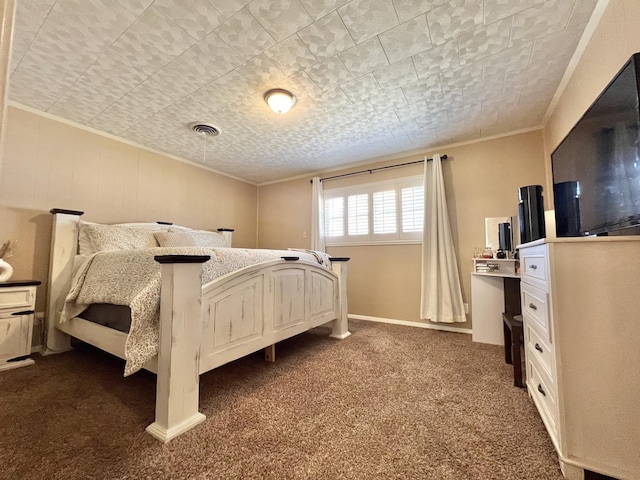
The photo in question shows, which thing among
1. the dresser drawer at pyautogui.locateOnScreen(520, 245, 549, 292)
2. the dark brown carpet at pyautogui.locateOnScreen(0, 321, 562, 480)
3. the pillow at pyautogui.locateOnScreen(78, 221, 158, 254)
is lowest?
the dark brown carpet at pyautogui.locateOnScreen(0, 321, 562, 480)

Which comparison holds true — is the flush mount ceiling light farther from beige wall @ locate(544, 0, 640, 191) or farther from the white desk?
the white desk

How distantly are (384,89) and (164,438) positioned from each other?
2.74 metres

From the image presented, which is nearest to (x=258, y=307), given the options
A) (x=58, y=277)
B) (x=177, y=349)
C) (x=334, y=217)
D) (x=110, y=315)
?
(x=177, y=349)

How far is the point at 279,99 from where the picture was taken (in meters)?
2.40

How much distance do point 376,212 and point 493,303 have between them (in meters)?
1.77

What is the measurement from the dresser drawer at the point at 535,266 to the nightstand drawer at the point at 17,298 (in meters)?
3.56

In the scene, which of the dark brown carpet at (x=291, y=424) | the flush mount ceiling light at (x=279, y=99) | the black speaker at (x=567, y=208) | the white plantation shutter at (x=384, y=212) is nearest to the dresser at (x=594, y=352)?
the dark brown carpet at (x=291, y=424)

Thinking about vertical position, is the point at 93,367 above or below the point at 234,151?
below

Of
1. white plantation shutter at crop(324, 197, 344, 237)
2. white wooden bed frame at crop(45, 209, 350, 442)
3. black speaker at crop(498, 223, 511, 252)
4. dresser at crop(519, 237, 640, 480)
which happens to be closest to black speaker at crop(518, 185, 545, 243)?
dresser at crop(519, 237, 640, 480)

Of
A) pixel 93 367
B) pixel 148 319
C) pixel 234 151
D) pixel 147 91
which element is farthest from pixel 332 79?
pixel 93 367

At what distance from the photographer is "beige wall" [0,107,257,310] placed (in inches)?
99.6

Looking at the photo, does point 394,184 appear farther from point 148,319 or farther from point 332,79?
point 148,319

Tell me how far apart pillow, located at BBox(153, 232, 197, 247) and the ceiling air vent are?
44.7 inches

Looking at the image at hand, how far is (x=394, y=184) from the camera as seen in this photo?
380 cm
